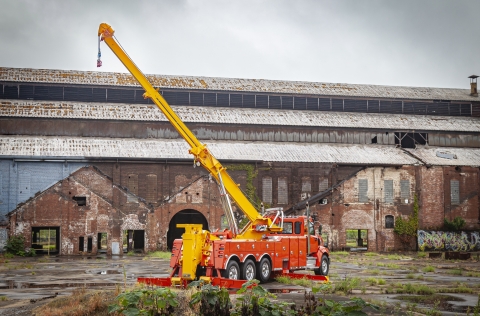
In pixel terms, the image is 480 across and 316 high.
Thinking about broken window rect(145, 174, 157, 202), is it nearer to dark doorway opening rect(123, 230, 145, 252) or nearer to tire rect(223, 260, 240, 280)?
dark doorway opening rect(123, 230, 145, 252)

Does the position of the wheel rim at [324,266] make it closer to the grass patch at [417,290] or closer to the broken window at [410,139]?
the grass patch at [417,290]

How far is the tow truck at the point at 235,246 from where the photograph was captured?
54.9ft

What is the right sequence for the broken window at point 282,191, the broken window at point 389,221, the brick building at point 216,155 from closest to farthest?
the brick building at point 216,155 < the broken window at point 282,191 < the broken window at point 389,221

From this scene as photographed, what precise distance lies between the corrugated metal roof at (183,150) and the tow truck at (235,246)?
1596cm

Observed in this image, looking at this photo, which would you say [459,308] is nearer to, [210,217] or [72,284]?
[72,284]

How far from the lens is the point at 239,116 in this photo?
41.5 m

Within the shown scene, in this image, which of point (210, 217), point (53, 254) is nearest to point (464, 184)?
Result: point (210, 217)

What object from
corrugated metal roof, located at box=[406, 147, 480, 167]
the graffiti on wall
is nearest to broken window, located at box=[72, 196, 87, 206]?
the graffiti on wall

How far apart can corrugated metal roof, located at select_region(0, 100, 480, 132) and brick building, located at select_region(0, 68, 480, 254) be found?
12cm

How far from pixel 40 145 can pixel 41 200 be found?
383 cm

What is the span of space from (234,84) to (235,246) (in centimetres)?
2793

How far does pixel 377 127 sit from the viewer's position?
141 feet

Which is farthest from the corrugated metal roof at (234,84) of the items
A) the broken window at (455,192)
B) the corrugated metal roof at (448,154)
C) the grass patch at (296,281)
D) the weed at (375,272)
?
the grass patch at (296,281)

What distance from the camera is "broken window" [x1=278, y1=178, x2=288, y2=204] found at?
38.0 meters
